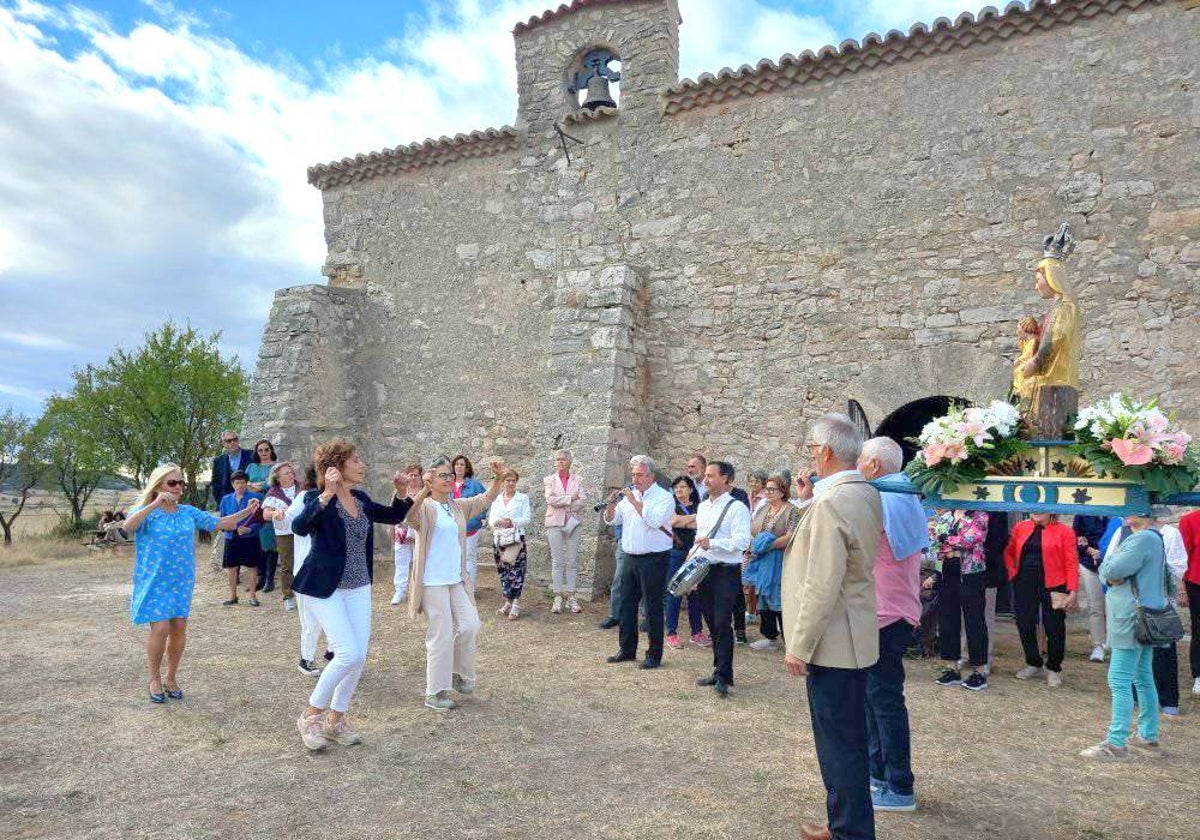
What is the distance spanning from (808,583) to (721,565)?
270 centimetres

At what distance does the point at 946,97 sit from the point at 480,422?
7147 millimetres

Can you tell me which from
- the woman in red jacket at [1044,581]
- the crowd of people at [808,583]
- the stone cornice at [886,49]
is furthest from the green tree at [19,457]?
the woman in red jacket at [1044,581]

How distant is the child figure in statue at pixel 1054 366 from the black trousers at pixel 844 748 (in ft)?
5.50

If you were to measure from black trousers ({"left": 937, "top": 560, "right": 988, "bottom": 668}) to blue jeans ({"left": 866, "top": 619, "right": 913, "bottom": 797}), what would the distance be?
266cm

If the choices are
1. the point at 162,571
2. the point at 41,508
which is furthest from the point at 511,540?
the point at 41,508

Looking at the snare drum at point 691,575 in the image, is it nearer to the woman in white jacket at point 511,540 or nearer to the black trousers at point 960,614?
the black trousers at point 960,614

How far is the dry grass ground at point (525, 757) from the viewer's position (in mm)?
3541

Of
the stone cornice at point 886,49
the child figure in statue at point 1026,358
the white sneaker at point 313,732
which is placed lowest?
the white sneaker at point 313,732

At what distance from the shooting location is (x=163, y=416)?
18891 millimetres

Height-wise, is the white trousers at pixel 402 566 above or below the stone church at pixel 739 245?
below

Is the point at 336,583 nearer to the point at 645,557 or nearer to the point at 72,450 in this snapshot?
the point at 645,557

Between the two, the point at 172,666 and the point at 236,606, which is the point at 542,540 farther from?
the point at 172,666

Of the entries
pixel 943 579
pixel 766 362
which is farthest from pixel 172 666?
pixel 766 362

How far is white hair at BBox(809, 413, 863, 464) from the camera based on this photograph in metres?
3.26
